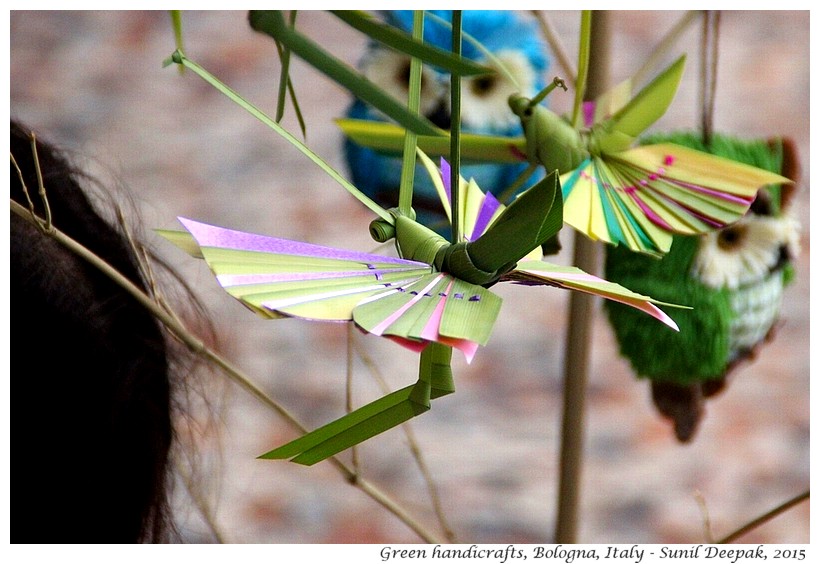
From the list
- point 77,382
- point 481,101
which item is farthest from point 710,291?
point 77,382

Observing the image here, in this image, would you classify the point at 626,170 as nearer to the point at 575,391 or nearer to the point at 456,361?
the point at 575,391

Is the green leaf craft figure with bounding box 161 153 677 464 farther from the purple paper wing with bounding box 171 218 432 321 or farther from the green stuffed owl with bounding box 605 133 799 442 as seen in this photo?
the green stuffed owl with bounding box 605 133 799 442

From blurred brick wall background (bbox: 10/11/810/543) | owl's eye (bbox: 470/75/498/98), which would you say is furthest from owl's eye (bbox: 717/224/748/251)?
blurred brick wall background (bbox: 10/11/810/543)

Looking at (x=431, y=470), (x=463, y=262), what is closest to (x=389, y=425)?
(x=463, y=262)
